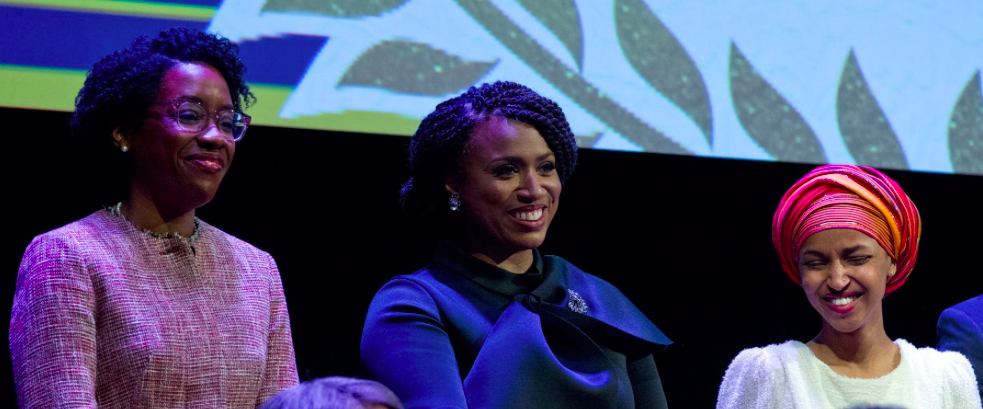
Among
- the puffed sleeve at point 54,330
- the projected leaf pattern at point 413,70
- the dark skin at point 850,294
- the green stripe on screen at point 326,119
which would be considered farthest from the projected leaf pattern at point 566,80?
the puffed sleeve at point 54,330

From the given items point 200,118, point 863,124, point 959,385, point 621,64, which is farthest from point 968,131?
point 200,118

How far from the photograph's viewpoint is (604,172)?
376 centimetres

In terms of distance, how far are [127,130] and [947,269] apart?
125 inches

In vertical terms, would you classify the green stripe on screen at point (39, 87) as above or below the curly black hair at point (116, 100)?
above

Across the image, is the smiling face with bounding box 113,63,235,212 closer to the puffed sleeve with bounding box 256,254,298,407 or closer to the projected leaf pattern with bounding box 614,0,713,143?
the puffed sleeve with bounding box 256,254,298,407

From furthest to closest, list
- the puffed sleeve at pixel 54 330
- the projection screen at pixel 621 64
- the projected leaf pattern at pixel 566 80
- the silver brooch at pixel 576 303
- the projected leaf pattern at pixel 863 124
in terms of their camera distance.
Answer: the projected leaf pattern at pixel 863 124 < the projected leaf pattern at pixel 566 80 < the projection screen at pixel 621 64 < the silver brooch at pixel 576 303 < the puffed sleeve at pixel 54 330

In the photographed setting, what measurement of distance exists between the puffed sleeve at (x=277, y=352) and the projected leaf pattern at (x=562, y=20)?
4.61ft

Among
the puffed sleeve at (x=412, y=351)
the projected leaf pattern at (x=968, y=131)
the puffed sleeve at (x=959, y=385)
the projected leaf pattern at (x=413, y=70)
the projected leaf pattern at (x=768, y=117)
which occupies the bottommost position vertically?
the puffed sleeve at (x=412, y=351)

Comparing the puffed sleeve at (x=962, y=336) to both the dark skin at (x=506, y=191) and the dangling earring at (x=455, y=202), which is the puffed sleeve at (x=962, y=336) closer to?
the dark skin at (x=506, y=191)

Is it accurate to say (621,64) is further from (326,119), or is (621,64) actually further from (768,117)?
(326,119)

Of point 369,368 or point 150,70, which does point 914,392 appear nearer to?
point 369,368

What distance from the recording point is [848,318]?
2609mm

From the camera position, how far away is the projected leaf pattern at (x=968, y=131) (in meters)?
3.79

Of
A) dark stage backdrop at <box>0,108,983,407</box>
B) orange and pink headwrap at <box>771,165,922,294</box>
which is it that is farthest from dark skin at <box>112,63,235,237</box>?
orange and pink headwrap at <box>771,165,922,294</box>
